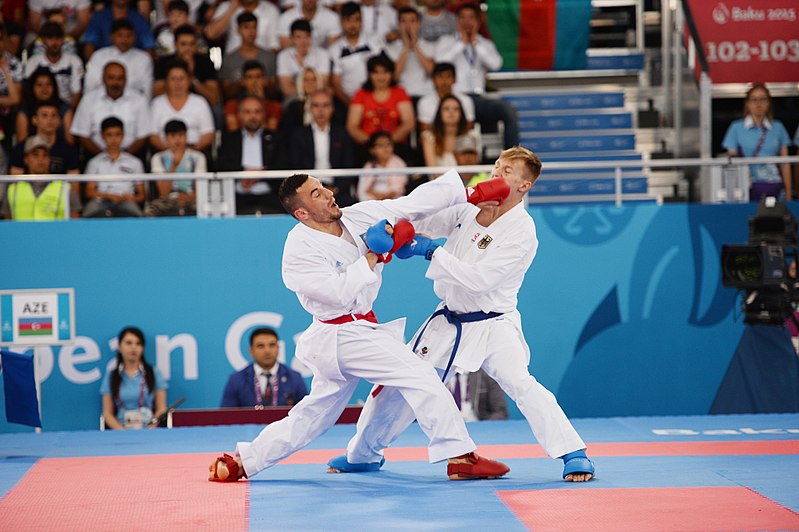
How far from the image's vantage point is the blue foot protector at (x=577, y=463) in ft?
17.1

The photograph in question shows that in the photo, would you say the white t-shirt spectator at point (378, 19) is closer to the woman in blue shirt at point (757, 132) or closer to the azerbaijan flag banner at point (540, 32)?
the azerbaijan flag banner at point (540, 32)

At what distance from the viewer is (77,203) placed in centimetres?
820

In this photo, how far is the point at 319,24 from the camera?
1041 centimetres

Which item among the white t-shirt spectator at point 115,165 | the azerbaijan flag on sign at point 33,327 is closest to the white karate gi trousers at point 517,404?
the azerbaijan flag on sign at point 33,327

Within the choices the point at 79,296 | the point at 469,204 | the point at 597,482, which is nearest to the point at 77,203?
the point at 79,296

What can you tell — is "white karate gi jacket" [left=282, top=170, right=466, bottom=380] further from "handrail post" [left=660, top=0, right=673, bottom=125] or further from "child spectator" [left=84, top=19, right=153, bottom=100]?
"handrail post" [left=660, top=0, right=673, bottom=125]

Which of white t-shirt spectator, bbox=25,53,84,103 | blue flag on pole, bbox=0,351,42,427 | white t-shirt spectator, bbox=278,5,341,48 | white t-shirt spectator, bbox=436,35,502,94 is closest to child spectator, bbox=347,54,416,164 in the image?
white t-shirt spectator, bbox=436,35,502,94

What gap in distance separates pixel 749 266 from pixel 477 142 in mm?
2557

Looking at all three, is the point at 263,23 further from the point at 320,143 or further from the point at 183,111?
the point at 320,143

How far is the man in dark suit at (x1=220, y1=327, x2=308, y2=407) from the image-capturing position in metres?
7.95

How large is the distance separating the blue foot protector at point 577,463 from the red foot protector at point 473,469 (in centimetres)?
36

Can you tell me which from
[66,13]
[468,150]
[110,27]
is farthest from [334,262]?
[66,13]

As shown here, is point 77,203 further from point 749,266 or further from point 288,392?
point 749,266

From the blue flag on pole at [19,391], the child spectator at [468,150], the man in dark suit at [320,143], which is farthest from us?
the man in dark suit at [320,143]
